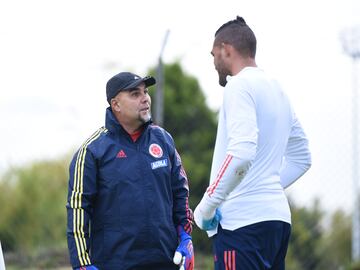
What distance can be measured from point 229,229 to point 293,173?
0.69m

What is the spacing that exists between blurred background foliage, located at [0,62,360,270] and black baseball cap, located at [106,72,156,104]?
5.17 metres

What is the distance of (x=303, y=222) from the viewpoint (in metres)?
10.6

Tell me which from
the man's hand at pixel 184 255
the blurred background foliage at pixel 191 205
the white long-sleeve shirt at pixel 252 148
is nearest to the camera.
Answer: the white long-sleeve shirt at pixel 252 148

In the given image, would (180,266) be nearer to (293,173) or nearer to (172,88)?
(293,173)

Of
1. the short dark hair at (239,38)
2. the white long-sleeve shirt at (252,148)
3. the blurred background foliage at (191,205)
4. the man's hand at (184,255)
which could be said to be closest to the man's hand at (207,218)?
the white long-sleeve shirt at (252,148)

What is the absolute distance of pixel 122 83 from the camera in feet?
16.5

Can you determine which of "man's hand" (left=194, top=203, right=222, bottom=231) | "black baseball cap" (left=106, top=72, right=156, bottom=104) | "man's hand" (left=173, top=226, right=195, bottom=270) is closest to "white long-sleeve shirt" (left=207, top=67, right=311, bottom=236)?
"man's hand" (left=194, top=203, right=222, bottom=231)

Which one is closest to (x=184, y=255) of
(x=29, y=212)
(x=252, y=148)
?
(x=252, y=148)

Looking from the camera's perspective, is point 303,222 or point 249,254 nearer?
point 249,254

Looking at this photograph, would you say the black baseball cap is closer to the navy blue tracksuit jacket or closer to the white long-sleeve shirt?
the navy blue tracksuit jacket

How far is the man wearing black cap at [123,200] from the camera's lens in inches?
190

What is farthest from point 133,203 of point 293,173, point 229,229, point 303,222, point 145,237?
point 303,222

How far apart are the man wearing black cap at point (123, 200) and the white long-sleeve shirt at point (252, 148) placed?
1.15ft

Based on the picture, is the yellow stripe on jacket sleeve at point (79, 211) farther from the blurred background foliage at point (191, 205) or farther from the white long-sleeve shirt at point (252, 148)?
the blurred background foliage at point (191, 205)
